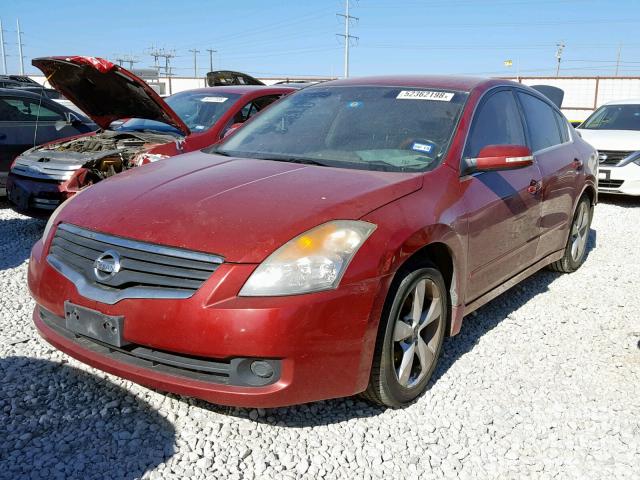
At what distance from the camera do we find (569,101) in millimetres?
25906

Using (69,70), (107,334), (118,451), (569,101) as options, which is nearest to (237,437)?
(118,451)

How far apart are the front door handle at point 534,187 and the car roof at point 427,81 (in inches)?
27.9

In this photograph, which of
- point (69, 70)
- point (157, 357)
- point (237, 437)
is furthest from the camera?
point (69, 70)

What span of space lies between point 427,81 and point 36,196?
13.4 feet

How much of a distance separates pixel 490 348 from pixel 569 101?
25.1 metres

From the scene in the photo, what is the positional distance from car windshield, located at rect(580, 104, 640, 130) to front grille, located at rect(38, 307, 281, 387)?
9.16 metres

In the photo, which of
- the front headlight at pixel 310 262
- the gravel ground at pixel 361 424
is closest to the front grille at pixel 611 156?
the gravel ground at pixel 361 424

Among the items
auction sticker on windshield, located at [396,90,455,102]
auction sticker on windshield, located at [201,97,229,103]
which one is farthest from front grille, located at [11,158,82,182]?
auction sticker on windshield, located at [396,90,455,102]

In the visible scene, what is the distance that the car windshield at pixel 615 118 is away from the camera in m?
9.76

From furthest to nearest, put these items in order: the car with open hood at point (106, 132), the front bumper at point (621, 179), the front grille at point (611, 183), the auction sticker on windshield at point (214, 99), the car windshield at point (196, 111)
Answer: the front grille at point (611, 183) → the front bumper at point (621, 179) → the auction sticker on windshield at point (214, 99) → the car windshield at point (196, 111) → the car with open hood at point (106, 132)

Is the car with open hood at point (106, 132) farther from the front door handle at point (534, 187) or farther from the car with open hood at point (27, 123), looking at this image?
the front door handle at point (534, 187)

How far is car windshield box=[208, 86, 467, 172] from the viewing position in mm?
3367

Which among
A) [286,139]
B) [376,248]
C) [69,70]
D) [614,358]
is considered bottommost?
[614,358]

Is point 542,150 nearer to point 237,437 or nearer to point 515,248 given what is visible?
point 515,248
